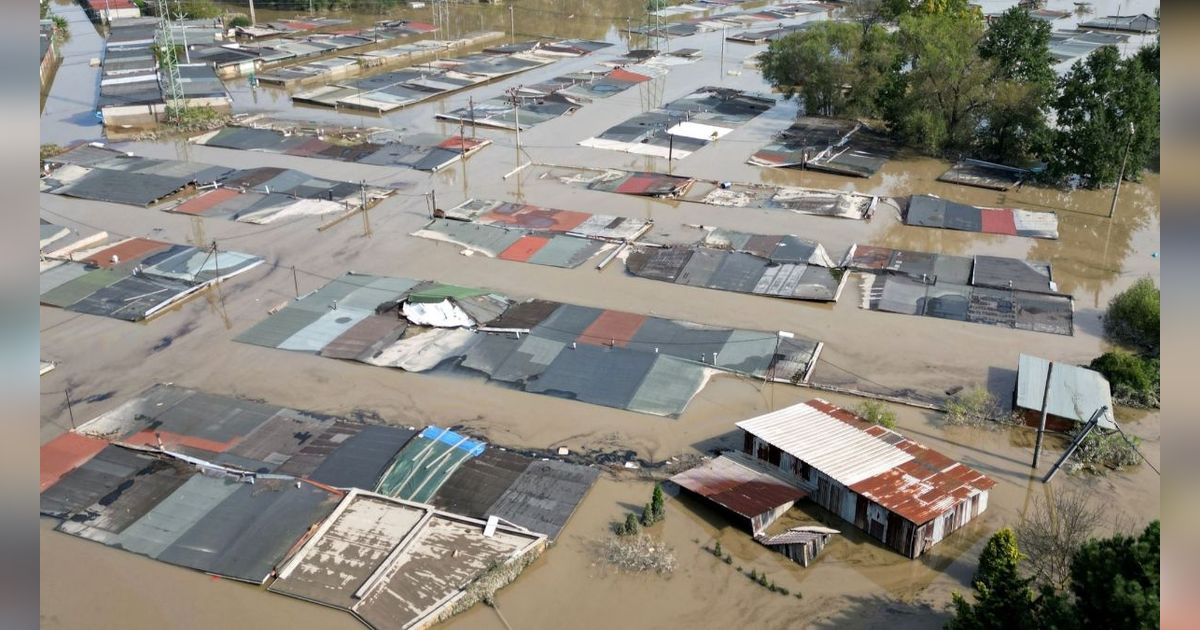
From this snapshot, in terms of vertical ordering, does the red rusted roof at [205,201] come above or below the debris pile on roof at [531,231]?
above

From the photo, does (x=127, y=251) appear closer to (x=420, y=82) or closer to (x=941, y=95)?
(x=420, y=82)

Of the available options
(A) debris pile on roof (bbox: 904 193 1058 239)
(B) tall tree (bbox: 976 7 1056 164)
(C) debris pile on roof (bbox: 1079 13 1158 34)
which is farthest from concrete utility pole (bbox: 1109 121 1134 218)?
(C) debris pile on roof (bbox: 1079 13 1158 34)

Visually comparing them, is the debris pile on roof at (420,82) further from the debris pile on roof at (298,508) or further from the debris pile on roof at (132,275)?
the debris pile on roof at (298,508)

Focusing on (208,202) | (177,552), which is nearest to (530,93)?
(208,202)

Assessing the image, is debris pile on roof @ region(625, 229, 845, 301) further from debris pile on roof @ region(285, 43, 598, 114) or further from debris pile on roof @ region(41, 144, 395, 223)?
debris pile on roof @ region(285, 43, 598, 114)

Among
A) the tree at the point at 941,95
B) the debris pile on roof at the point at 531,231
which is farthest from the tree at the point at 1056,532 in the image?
the tree at the point at 941,95

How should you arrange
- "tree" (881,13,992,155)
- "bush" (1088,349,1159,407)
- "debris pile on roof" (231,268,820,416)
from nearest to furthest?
1. "bush" (1088,349,1159,407)
2. "debris pile on roof" (231,268,820,416)
3. "tree" (881,13,992,155)
